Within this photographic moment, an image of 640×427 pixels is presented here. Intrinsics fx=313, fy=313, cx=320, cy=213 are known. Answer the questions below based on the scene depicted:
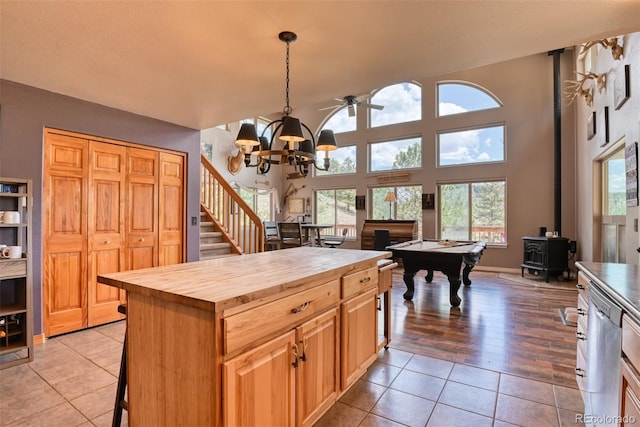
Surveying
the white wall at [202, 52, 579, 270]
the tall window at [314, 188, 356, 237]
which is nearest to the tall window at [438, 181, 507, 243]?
the white wall at [202, 52, 579, 270]

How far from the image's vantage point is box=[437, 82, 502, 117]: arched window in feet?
23.1

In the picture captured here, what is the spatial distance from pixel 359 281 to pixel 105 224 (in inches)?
118

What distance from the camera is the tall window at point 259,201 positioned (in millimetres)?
8750

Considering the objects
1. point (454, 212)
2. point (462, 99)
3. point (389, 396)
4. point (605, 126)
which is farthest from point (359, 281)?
point (462, 99)

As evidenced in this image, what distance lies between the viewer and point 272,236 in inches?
288

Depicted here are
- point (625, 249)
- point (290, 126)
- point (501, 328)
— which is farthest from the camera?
point (625, 249)

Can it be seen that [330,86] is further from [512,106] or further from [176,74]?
[512,106]

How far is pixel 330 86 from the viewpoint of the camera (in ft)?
9.93

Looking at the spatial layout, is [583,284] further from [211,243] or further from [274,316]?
[211,243]

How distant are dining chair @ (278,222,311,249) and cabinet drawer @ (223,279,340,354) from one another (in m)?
5.20

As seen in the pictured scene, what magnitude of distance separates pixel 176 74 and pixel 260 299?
229 centimetres

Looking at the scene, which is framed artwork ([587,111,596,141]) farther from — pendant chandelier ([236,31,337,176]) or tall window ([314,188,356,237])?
tall window ([314,188,356,237])

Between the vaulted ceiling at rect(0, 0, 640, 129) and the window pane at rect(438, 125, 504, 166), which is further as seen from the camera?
the window pane at rect(438, 125, 504, 166)

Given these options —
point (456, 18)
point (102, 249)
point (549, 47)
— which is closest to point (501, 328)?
point (549, 47)
